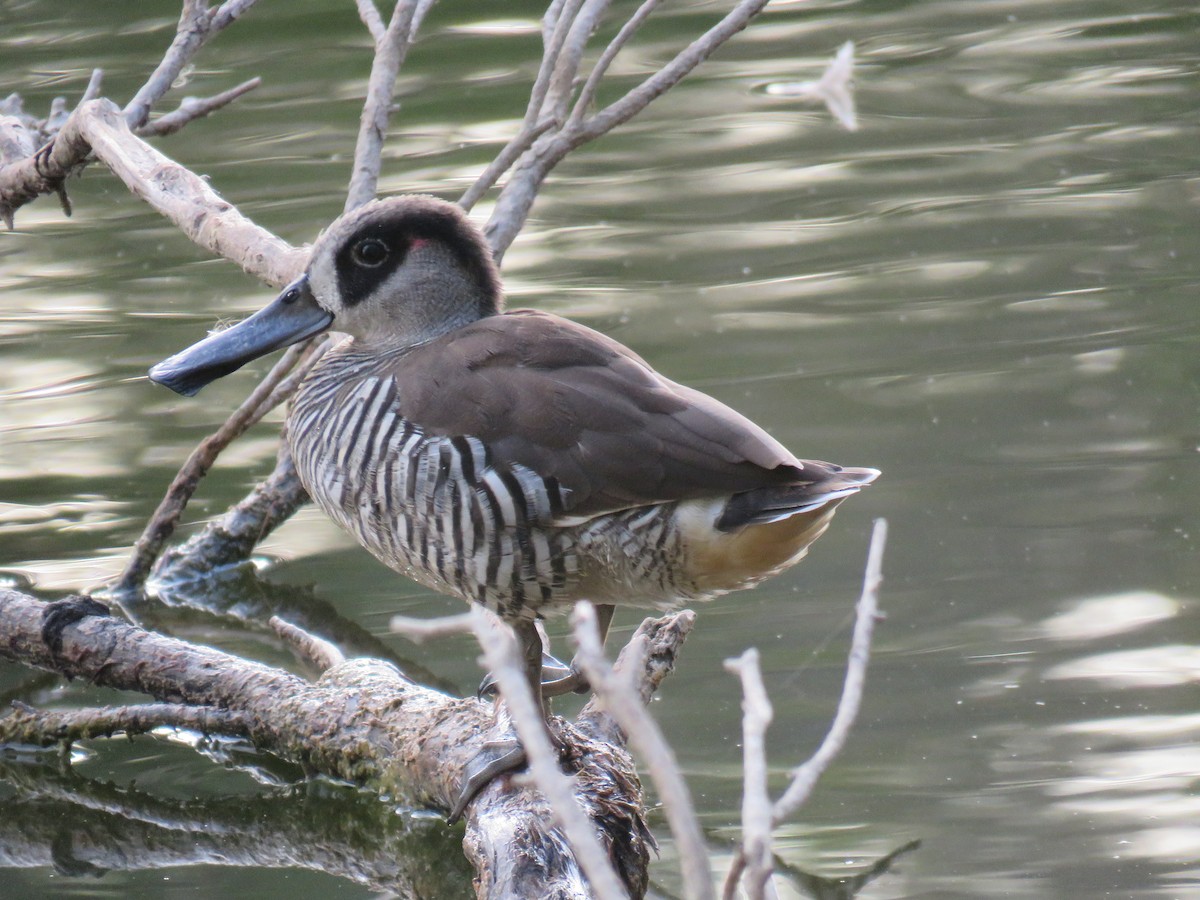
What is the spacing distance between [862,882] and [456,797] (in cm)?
98

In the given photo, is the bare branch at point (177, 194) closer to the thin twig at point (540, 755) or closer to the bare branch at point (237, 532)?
the bare branch at point (237, 532)

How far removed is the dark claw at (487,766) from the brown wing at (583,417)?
0.62 m

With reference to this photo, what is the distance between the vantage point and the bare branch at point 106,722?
4434mm

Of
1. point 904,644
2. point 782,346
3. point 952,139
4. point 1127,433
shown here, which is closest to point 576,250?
point 782,346

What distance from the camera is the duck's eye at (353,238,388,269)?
4031mm

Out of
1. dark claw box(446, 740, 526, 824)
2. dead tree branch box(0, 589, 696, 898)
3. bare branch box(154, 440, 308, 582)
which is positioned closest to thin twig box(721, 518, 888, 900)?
dead tree branch box(0, 589, 696, 898)

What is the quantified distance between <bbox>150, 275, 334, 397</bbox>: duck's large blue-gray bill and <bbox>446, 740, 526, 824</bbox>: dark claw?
44.9 inches

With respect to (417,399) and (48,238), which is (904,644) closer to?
(417,399)

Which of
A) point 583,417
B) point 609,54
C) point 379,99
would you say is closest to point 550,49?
point 609,54

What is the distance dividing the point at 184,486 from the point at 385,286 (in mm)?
1896

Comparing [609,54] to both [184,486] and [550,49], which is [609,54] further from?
[184,486]

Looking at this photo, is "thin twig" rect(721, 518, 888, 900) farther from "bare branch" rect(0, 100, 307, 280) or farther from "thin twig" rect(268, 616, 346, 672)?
"bare branch" rect(0, 100, 307, 280)

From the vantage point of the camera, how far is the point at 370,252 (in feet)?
13.3

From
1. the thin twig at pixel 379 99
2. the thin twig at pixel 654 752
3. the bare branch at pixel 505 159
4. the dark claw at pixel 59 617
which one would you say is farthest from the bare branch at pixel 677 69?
the thin twig at pixel 654 752
